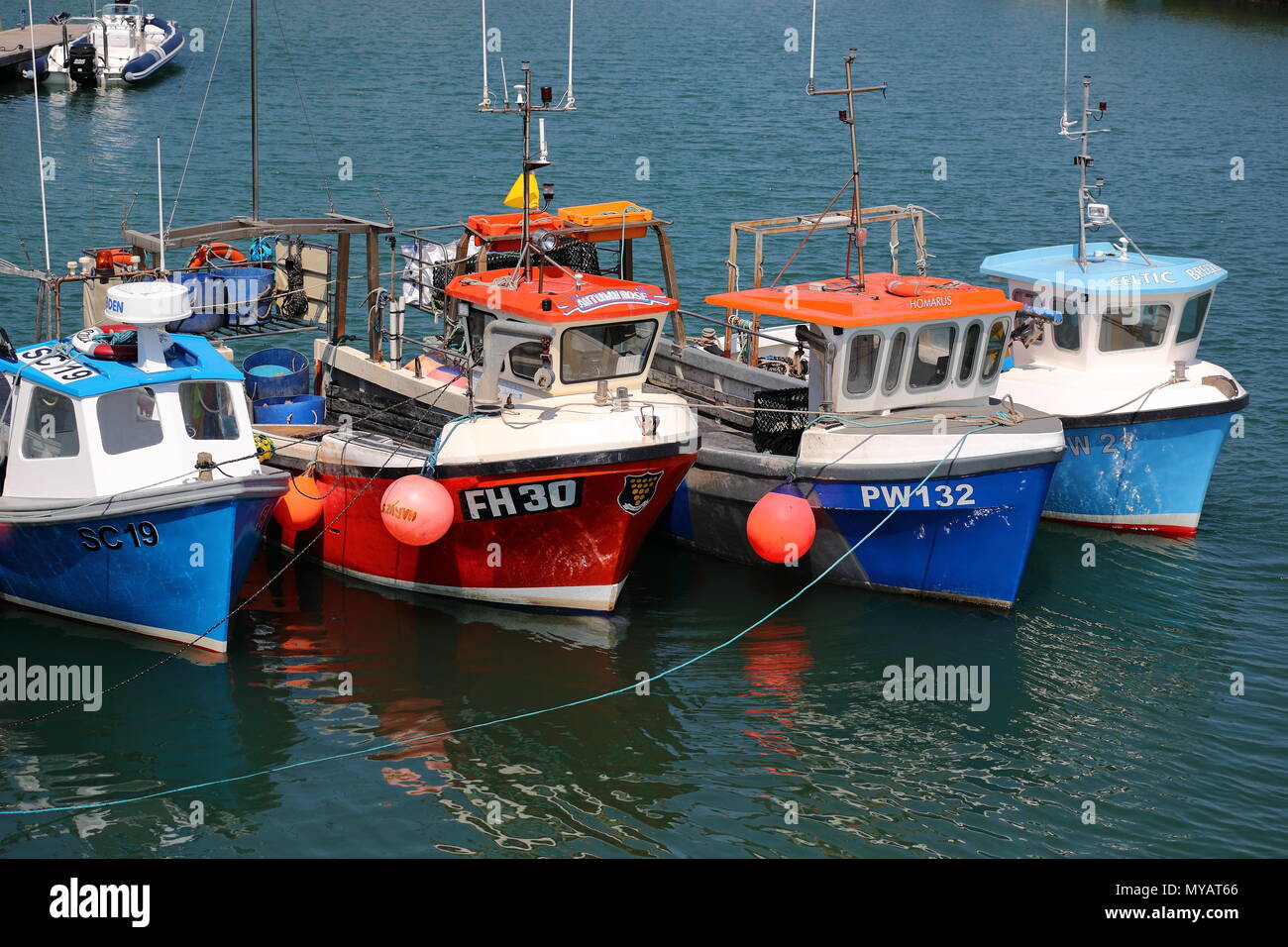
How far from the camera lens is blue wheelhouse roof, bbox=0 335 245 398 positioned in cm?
1470

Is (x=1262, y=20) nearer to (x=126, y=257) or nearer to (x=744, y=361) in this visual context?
(x=744, y=361)

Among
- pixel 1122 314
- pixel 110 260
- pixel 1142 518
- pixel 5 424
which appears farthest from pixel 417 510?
pixel 1122 314

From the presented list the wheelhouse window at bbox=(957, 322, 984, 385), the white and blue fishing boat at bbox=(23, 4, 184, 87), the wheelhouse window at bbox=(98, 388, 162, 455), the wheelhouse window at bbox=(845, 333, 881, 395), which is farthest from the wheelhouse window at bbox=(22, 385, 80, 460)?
the white and blue fishing boat at bbox=(23, 4, 184, 87)

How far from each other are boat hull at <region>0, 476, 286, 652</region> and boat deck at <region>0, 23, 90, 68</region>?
123ft

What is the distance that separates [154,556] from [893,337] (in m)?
7.74

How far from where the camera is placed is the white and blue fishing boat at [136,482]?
14.4m

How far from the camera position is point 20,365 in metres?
15.3

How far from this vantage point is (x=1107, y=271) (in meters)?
19.1

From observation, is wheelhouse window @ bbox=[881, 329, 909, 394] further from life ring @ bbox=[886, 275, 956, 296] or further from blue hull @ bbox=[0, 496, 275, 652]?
blue hull @ bbox=[0, 496, 275, 652]

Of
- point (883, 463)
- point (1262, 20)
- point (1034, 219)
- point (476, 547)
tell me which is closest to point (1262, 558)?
point (883, 463)

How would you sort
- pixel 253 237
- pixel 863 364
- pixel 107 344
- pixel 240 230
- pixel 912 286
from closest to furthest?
pixel 107 344 < pixel 863 364 < pixel 912 286 < pixel 240 230 < pixel 253 237

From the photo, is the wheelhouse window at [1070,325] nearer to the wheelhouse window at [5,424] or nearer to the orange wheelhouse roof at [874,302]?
the orange wheelhouse roof at [874,302]

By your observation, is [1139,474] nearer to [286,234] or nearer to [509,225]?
[509,225]

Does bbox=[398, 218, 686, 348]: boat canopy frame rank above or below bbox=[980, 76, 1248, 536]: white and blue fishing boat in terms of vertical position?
above
